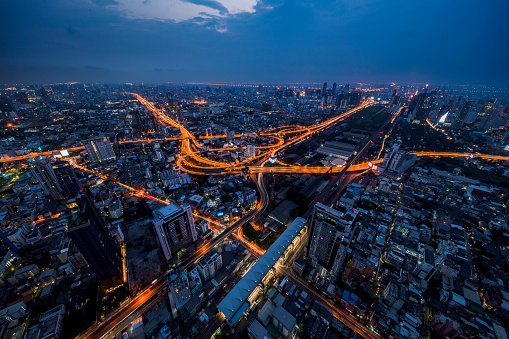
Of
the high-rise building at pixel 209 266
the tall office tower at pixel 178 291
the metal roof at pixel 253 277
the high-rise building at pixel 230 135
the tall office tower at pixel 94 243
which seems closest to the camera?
the tall office tower at pixel 94 243

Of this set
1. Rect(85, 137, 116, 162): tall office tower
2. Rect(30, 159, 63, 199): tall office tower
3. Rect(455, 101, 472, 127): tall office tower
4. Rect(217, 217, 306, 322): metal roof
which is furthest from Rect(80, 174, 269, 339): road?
Rect(455, 101, 472, 127): tall office tower

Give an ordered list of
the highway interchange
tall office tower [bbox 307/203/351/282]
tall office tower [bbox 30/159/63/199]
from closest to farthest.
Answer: the highway interchange, tall office tower [bbox 307/203/351/282], tall office tower [bbox 30/159/63/199]

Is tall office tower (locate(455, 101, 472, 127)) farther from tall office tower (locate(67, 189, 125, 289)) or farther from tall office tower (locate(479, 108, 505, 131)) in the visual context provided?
tall office tower (locate(67, 189, 125, 289))

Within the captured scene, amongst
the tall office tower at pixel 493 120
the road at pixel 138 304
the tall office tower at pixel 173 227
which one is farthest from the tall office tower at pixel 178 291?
the tall office tower at pixel 493 120

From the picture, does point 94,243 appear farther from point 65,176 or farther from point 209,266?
point 65,176

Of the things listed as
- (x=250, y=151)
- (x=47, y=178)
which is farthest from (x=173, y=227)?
(x=250, y=151)

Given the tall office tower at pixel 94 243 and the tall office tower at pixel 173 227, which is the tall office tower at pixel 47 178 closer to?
the tall office tower at pixel 94 243
